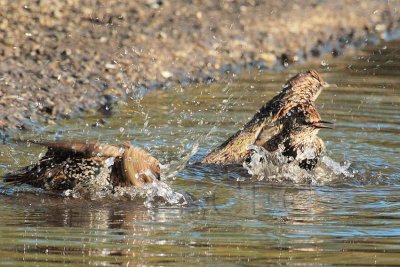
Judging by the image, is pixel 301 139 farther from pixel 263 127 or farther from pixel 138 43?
pixel 138 43

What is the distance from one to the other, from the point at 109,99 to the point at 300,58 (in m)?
4.35

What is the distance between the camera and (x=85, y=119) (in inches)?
510

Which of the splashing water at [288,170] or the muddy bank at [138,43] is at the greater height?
the muddy bank at [138,43]

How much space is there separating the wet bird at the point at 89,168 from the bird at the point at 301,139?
2.15m

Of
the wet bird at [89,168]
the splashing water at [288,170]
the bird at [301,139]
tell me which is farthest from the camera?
the bird at [301,139]

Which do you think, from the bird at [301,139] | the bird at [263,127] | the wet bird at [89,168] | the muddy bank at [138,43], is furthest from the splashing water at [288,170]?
the muddy bank at [138,43]

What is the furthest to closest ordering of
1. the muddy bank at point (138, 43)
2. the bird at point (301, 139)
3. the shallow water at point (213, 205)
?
the muddy bank at point (138, 43) < the bird at point (301, 139) < the shallow water at point (213, 205)

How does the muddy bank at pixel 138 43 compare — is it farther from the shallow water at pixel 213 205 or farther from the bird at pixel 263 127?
the bird at pixel 263 127

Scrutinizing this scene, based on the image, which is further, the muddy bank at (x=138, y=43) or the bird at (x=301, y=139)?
the muddy bank at (x=138, y=43)

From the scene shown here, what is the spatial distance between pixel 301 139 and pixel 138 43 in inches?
227

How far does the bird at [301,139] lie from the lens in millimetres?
10758

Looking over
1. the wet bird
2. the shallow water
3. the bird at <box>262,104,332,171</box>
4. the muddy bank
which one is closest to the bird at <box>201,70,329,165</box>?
the bird at <box>262,104,332,171</box>

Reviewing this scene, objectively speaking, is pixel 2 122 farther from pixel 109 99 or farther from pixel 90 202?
pixel 90 202

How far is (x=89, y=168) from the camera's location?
8.96 metres
